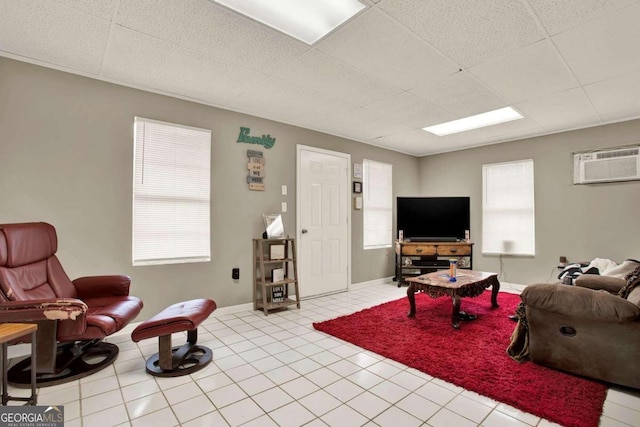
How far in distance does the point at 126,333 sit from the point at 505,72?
14.2 feet

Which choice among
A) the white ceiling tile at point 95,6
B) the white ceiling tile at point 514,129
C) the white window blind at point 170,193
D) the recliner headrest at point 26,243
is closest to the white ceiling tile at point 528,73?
the white ceiling tile at point 514,129

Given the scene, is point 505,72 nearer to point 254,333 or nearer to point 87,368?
point 254,333

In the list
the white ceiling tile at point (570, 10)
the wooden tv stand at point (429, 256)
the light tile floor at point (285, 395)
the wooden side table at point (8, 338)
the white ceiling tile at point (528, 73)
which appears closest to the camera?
the wooden side table at point (8, 338)

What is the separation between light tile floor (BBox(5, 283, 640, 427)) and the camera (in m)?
1.80

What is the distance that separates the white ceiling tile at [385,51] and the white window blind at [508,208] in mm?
3141

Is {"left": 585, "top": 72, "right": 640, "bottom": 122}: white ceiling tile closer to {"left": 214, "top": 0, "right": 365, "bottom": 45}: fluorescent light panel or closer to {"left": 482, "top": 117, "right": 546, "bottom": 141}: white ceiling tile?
{"left": 482, "top": 117, "right": 546, "bottom": 141}: white ceiling tile

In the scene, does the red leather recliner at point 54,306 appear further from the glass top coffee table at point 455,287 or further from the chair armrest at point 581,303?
the chair armrest at point 581,303

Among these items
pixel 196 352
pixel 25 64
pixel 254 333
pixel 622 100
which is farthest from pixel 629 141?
pixel 25 64

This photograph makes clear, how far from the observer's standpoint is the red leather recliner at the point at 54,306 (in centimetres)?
206

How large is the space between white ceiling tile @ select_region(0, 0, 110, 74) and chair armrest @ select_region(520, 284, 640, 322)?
3.65 meters

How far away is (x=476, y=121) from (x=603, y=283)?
248 centimetres

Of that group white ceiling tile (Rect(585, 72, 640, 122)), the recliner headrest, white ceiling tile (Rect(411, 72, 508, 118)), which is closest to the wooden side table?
the recliner headrest

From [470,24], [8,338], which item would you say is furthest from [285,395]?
[470,24]

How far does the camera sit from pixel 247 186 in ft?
13.0
